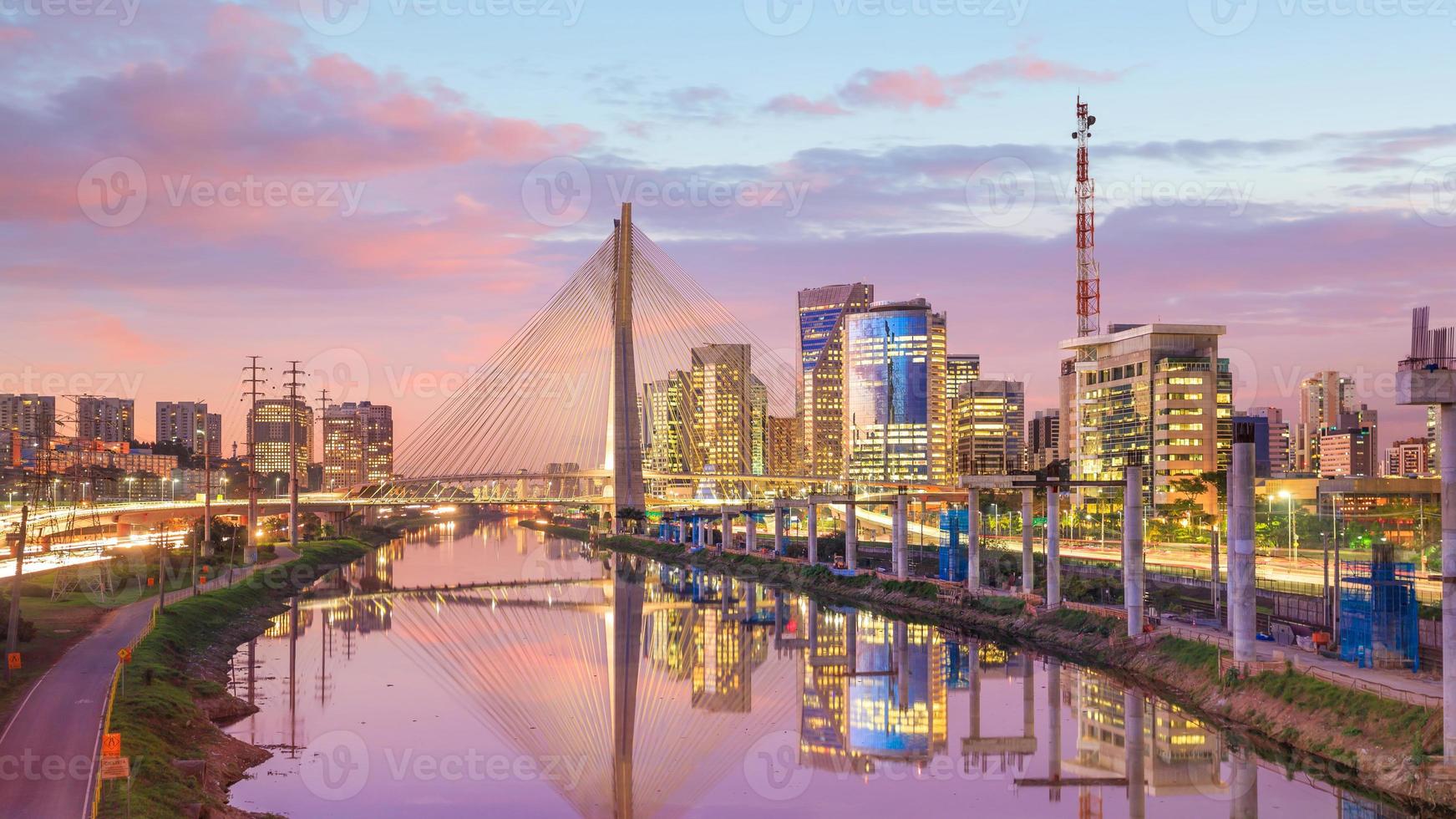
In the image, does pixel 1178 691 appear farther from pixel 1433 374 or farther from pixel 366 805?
pixel 366 805

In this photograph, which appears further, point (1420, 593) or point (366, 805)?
point (1420, 593)

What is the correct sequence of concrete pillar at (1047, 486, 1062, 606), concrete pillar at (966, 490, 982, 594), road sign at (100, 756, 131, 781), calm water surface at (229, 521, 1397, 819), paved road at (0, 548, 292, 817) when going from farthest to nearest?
concrete pillar at (966, 490, 982, 594)
concrete pillar at (1047, 486, 1062, 606)
calm water surface at (229, 521, 1397, 819)
road sign at (100, 756, 131, 781)
paved road at (0, 548, 292, 817)

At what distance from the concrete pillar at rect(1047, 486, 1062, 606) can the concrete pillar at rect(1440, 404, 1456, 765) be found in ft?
90.9

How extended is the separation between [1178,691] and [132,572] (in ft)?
193

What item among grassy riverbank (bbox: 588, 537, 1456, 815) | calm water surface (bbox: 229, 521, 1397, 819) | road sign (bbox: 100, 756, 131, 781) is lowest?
calm water surface (bbox: 229, 521, 1397, 819)

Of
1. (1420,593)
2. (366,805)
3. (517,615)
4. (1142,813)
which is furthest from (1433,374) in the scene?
(517,615)

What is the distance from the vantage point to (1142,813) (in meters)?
30.8

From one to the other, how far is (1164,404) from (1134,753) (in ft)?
413

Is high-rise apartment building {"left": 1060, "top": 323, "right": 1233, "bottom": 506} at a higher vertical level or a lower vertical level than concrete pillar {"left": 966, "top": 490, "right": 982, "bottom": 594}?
higher

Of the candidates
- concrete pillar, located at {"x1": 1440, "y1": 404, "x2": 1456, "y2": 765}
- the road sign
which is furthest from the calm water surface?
the road sign

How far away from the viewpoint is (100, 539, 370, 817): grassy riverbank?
88.7ft

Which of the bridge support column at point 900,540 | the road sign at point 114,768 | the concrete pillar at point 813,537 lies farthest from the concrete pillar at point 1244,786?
the concrete pillar at point 813,537

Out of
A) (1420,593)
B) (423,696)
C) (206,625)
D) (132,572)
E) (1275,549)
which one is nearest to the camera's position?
(423,696)

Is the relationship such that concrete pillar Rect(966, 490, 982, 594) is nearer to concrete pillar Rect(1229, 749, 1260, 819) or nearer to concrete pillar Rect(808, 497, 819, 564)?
concrete pillar Rect(808, 497, 819, 564)
